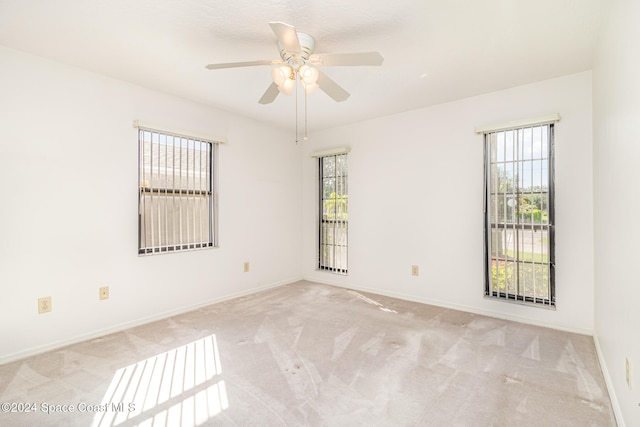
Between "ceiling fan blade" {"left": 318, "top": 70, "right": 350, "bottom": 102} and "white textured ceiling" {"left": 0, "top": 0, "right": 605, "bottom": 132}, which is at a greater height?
"white textured ceiling" {"left": 0, "top": 0, "right": 605, "bottom": 132}

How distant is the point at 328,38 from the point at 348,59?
43cm

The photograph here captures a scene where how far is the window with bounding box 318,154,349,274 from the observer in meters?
4.42

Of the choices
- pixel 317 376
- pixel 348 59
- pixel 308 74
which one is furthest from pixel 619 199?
pixel 317 376

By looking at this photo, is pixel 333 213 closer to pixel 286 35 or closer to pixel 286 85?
pixel 286 85

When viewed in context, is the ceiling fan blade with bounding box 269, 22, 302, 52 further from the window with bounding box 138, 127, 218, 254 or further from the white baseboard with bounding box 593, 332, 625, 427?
the white baseboard with bounding box 593, 332, 625, 427

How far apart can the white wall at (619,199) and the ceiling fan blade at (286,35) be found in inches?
61.4

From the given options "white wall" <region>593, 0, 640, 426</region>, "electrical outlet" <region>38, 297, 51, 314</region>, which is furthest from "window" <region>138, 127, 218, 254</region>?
"white wall" <region>593, 0, 640, 426</region>

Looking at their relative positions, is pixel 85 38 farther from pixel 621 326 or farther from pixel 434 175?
pixel 621 326

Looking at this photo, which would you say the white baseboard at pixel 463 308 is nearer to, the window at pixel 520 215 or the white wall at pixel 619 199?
the window at pixel 520 215

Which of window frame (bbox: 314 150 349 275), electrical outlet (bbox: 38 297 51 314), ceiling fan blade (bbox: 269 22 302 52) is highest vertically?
ceiling fan blade (bbox: 269 22 302 52)

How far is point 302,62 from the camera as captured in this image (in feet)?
6.49

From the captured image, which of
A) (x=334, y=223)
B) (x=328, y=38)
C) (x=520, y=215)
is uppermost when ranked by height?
(x=328, y=38)

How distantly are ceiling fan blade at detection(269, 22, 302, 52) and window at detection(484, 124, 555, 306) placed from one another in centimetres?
245

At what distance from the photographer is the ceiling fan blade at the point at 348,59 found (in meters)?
1.76
